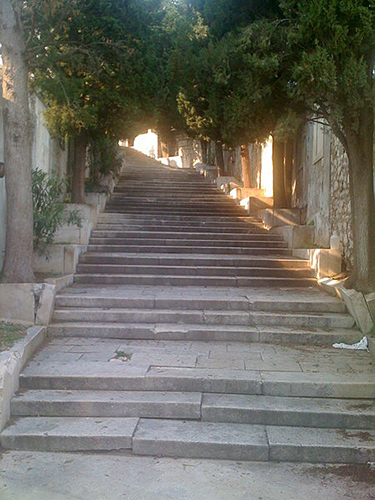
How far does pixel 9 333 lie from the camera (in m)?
6.05

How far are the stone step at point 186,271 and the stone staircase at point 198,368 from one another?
2 centimetres

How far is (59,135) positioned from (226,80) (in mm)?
4756

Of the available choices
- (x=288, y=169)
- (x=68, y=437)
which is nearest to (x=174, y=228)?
(x=288, y=169)

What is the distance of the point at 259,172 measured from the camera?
695 inches

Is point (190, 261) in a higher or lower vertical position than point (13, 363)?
higher

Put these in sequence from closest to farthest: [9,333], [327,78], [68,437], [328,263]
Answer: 1. [68,437]
2. [9,333]
3. [327,78]
4. [328,263]

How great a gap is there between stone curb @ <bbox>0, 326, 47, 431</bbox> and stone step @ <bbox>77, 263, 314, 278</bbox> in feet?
9.28

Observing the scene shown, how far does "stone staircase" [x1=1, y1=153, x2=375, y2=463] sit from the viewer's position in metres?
4.47

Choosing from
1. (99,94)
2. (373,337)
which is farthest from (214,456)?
(99,94)

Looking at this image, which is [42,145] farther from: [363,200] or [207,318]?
[363,200]

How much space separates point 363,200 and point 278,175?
636cm

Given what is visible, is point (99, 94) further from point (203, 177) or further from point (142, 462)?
point (203, 177)

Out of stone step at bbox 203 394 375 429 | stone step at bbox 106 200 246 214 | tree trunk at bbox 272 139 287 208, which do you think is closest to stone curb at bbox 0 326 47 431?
stone step at bbox 203 394 375 429

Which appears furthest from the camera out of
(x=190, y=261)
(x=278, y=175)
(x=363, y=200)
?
(x=278, y=175)
